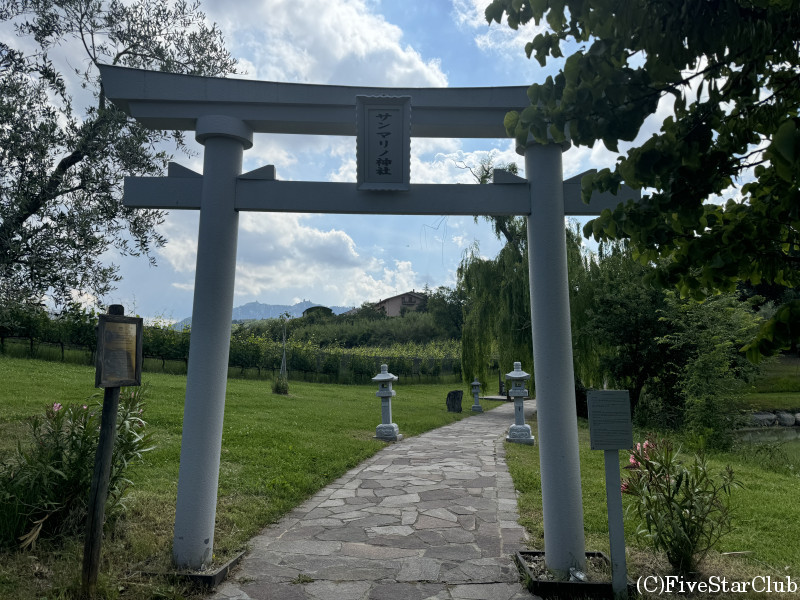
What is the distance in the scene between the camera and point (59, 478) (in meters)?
4.09

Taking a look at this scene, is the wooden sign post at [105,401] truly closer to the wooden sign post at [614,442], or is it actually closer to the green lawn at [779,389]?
the wooden sign post at [614,442]

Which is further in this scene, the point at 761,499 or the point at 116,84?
the point at 761,499

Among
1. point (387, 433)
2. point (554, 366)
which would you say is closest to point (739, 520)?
point (554, 366)

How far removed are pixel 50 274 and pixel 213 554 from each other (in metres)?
3.48

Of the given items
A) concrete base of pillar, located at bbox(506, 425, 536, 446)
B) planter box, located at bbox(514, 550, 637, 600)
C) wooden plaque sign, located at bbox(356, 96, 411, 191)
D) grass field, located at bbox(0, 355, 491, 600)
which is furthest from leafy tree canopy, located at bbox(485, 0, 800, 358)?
concrete base of pillar, located at bbox(506, 425, 536, 446)

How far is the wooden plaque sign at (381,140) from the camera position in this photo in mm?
3885

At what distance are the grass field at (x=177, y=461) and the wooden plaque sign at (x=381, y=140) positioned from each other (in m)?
3.08

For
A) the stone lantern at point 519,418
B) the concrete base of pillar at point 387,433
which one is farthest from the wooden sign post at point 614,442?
the concrete base of pillar at point 387,433

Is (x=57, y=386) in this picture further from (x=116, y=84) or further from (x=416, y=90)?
(x=416, y=90)

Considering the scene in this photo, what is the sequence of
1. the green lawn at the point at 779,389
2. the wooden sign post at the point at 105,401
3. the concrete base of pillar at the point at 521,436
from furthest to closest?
the green lawn at the point at 779,389 → the concrete base of pillar at the point at 521,436 → the wooden sign post at the point at 105,401

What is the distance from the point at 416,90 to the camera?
13.1 ft

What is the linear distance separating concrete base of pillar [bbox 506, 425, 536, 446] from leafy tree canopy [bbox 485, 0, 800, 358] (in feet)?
25.6

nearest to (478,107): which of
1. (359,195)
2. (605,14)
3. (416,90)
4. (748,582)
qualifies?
(416,90)

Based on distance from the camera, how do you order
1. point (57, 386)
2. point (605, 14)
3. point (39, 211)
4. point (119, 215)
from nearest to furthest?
point (605, 14) → point (39, 211) → point (119, 215) → point (57, 386)
